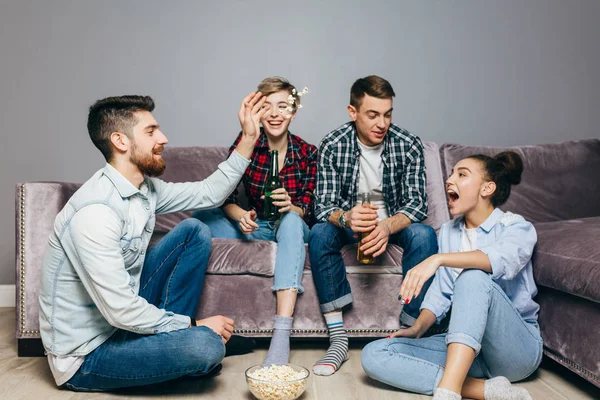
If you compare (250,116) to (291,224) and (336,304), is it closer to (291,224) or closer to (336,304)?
(291,224)

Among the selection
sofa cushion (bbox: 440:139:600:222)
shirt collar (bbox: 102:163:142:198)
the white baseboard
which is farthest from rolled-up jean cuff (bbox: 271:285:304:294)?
the white baseboard

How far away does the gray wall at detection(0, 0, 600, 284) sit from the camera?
361 centimetres

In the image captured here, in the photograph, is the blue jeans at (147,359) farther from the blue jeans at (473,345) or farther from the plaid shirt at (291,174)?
the plaid shirt at (291,174)

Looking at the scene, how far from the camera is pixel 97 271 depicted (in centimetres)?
185

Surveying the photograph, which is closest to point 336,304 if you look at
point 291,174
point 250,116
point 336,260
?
point 336,260

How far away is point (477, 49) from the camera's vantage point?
12.1ft

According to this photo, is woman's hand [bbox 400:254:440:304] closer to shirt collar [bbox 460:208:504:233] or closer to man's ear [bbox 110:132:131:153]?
shirt collar [bbox 460:208:504:233]

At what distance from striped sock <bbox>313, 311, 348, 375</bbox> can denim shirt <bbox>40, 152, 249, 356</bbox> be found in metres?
0.52

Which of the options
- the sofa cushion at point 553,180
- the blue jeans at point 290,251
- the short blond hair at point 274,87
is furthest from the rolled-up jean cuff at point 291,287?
A: the sofa cushion at point 553,180

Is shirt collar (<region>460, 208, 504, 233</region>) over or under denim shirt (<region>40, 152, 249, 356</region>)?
over

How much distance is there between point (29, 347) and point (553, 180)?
8.22 ft

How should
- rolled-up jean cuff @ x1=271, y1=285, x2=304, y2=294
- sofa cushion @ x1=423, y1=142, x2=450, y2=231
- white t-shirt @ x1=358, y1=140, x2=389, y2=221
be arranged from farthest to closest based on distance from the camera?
sofa cushion @ x1=423, y1=142, x2=450, y2=231
white t-shirt @ x1=358, y1=140, x2=389, y2=221
rolled-up jean cuff @ x1=271, y1=285, x2=304, y2=294

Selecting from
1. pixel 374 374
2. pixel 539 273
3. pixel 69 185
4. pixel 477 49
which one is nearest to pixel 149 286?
pixel 69 185

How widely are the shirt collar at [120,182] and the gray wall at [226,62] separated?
5.40 feet
